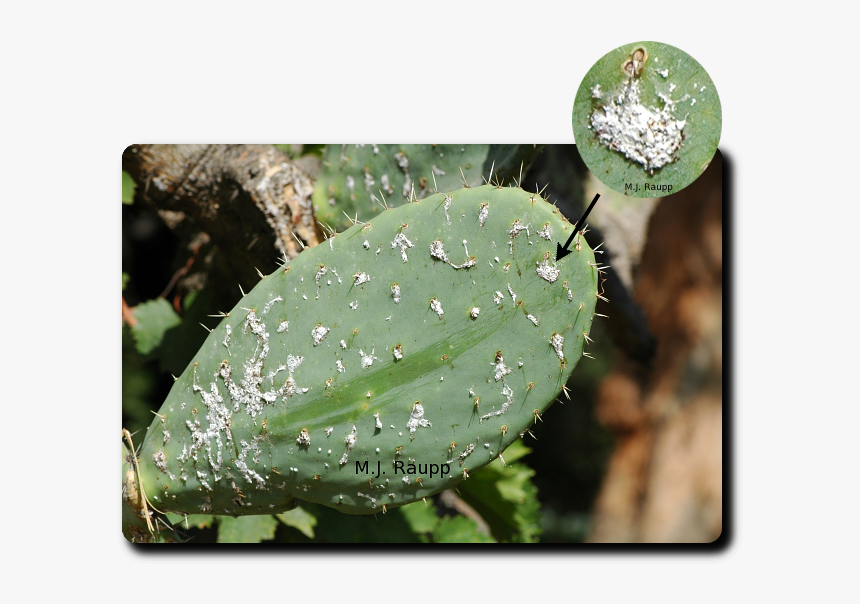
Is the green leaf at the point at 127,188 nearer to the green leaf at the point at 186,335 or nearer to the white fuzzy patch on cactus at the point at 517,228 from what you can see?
the green leaf at the point at 186,335

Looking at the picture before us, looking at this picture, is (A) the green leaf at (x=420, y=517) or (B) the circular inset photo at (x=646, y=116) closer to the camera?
(B) the circular inset photo at (x=646, y=116)

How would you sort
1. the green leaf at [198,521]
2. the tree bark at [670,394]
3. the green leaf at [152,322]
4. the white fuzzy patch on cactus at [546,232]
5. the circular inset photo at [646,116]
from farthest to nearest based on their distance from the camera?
the tree bark at [670,394], the green leaf at [152,322], the green leaf at [198,521], the circular inset photo at [646,116], the white fuzzy patch on cactus at [546,232]

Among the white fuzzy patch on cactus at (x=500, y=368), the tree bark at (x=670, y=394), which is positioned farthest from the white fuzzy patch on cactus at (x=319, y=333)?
the tree bark at (x=670, y=394)

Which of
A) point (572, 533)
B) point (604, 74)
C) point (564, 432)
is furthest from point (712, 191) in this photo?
point (604, 74)

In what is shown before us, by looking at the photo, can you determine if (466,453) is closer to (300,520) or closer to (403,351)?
(403,351)

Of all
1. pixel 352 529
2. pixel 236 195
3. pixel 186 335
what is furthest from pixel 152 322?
pixel 352 529

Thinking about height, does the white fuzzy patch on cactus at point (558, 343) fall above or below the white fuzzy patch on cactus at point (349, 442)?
above

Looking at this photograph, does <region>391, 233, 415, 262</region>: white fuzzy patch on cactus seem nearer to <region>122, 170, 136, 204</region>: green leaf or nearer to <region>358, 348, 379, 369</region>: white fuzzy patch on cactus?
<region>358, 348, 379, 369</region>: white fuzzy patch on cactus

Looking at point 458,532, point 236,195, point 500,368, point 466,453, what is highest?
point 236,195
